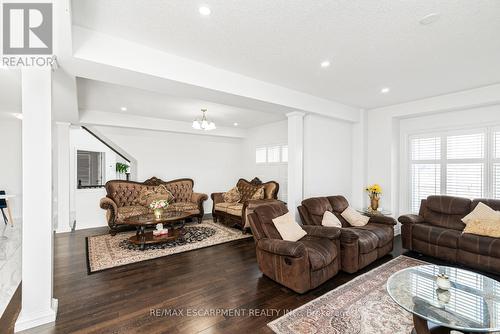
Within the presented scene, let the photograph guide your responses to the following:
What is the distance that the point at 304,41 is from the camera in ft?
7.71

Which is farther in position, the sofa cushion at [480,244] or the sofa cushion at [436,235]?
the sofa cushion at [436,235]

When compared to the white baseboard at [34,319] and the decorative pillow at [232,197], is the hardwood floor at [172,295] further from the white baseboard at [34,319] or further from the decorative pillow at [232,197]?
the decorative pillow at [232,197]

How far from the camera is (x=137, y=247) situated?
13.1 ft

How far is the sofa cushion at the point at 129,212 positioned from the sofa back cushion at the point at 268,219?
3090 millimetres

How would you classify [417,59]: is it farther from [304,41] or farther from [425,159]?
[425,159]

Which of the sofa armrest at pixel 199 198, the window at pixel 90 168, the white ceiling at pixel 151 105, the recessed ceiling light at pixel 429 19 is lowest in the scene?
the sofa armrest at pixel 199 198

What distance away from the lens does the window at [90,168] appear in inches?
307

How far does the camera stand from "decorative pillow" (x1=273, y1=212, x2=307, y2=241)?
3.00 metres

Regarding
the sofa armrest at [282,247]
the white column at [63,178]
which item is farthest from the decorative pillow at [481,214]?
the white column at [63,178]

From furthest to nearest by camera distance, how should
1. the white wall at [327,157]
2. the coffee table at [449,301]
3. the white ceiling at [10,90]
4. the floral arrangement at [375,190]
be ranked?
1. the floral arrangement at [375,190]
2. the white wall at [327,157]
3. the white ceiling at [10,90]
4. the coffee table at [449,301]

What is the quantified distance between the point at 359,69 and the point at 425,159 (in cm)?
284

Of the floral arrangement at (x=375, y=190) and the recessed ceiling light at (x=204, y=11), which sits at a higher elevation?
the recessed ceiling light at (x=204, y=11)

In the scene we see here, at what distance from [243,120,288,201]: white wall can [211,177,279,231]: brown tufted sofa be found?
451mm

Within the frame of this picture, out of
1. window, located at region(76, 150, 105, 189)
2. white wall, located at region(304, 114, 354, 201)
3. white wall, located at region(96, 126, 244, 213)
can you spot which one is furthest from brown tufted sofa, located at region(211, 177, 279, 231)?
window, located at region(76, 150, 105, 189)
